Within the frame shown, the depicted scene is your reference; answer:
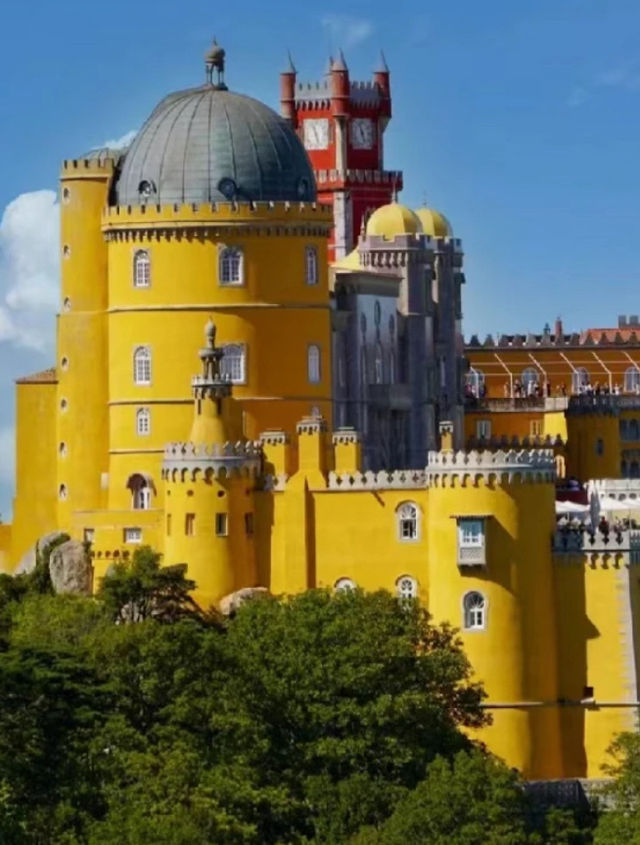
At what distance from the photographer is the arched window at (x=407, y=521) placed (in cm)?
12988

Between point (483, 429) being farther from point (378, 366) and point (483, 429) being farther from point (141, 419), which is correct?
point (141, 419)

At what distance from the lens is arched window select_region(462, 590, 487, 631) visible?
126938mm

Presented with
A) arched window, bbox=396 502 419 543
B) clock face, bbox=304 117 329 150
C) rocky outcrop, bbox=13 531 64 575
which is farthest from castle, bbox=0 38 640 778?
clock face, bbox=304 117 329 150

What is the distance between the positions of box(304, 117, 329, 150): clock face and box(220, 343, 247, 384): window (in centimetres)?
5313

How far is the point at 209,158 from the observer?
146250mm

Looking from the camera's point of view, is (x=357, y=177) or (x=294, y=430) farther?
(x=357, y=177)

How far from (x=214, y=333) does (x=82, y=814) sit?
2972cm

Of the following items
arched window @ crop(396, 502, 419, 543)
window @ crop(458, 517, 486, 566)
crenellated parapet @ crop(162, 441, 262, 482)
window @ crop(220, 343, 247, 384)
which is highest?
window @ crop(220, 343, 247, 384)

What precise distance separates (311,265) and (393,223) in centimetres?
1814

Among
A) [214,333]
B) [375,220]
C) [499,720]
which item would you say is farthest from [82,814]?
[375,220]

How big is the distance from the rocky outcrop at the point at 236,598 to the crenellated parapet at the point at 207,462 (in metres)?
3.50

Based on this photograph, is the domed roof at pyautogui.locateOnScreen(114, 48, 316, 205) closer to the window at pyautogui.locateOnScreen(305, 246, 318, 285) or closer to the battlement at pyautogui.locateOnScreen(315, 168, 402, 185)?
the window at pyautogui.locateOnScreen(305, 246, 318, 285)

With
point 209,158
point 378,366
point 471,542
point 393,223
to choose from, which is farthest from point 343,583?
point 393,223

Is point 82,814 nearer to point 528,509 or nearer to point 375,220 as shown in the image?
point 528,509
